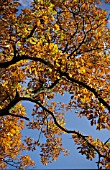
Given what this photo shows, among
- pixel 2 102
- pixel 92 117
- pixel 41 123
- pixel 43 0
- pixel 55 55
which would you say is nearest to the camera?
pixel 55 55

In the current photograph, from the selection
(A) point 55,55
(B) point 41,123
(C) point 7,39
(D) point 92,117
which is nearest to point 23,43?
(C) point 7,39

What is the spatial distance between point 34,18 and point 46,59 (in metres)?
3.32

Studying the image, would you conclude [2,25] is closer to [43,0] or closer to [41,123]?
[43,0]

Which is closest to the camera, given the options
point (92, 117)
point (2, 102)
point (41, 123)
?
point (92, 117)

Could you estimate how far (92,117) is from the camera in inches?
538

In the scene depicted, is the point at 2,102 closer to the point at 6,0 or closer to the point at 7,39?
the point at 7,39

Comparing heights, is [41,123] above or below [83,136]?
above

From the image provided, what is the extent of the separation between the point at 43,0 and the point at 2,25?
2.79 m

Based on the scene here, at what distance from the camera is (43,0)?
14.9 m

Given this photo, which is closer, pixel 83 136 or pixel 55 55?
pixel 55 55

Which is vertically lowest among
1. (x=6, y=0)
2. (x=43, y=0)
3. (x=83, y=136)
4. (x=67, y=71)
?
(x=83, y=136)

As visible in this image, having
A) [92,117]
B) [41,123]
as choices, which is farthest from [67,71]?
[41,123]

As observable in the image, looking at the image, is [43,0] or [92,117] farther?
[43,0]

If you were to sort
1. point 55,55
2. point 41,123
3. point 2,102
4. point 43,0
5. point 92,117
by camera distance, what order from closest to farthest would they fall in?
point 55,55 < point 92,117 < point 43,0 < point 2,102 < point 41,123
